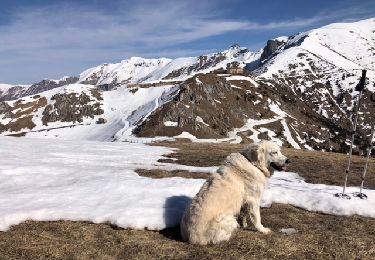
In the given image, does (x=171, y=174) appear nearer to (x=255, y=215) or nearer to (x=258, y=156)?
(x=255, y=215)

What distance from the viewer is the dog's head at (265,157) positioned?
1359cm

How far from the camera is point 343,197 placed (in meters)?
17.9

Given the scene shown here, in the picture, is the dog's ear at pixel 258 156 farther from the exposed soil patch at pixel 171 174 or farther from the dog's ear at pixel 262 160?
the exposed soil patch at pixel 171 174

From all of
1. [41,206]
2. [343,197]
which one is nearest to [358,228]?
[343,197]

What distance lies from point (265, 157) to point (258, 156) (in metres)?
0.27

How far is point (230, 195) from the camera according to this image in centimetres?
1278

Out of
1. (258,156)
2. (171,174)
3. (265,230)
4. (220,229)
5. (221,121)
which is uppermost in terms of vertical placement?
(258,156)

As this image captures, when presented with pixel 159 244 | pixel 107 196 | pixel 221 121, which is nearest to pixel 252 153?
pixel 159 244

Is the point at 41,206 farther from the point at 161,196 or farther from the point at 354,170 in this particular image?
the point at 354,170

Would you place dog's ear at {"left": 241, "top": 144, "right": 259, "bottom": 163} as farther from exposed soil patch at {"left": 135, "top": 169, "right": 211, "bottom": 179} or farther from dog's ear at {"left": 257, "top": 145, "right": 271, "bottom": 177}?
exposed soil patch at {"left": 135, "top": 169, "right": 211, "bottom": 179}

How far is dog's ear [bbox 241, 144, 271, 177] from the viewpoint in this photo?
13570 millimetres

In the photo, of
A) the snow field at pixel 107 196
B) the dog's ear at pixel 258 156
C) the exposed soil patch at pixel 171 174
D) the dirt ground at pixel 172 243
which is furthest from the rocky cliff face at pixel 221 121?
the dog's ear at pixel 258 156

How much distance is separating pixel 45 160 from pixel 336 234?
690 inches

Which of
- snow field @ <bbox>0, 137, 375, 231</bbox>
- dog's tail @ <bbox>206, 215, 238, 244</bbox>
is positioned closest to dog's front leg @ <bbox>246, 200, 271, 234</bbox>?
dog's tail @ <bbox>206, 215, 238, 244</bbox>
